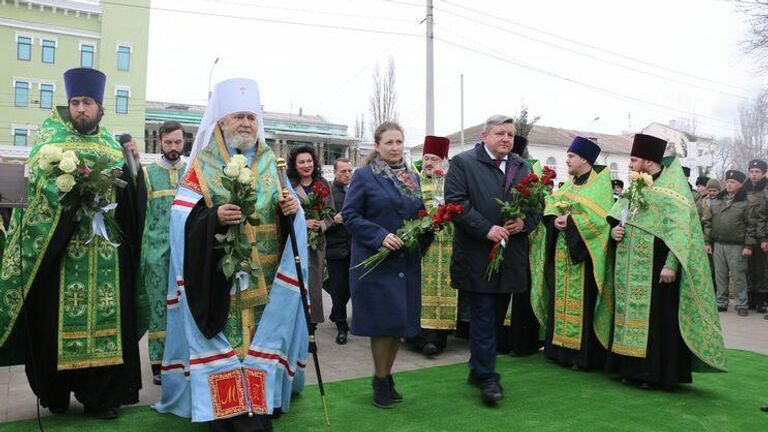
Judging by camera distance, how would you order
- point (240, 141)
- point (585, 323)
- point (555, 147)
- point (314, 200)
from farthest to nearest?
point (555, 147) → point (314, 200) → point (585, 323) → point (240, 141)

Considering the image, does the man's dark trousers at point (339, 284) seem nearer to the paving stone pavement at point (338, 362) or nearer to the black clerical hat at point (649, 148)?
the paving stone pavement at point (338, 362)

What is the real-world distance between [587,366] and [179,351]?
3.71 m

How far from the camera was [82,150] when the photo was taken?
446cm

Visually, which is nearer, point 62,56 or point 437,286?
point 437,286

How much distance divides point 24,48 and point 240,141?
4412cm

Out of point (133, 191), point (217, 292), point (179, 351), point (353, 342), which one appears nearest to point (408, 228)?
point (217, 292)

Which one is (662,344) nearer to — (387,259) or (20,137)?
(387,259)

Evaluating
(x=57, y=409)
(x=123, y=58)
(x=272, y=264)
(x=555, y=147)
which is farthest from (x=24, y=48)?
(x=272, y=264)

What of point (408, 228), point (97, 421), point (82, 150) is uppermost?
point (82, 150)

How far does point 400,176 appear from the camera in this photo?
4.81 metres

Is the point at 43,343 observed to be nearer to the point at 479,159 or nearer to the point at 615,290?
the point at 479,159

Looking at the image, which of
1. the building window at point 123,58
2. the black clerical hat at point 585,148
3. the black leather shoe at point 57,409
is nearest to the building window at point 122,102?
the building window at point 123,58

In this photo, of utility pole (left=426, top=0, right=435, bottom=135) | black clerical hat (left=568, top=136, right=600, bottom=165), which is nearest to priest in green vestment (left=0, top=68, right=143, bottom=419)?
black clerical hat (left=568, top=136, right=600, bottom=165)

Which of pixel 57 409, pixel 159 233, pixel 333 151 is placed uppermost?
pixel 333 151
